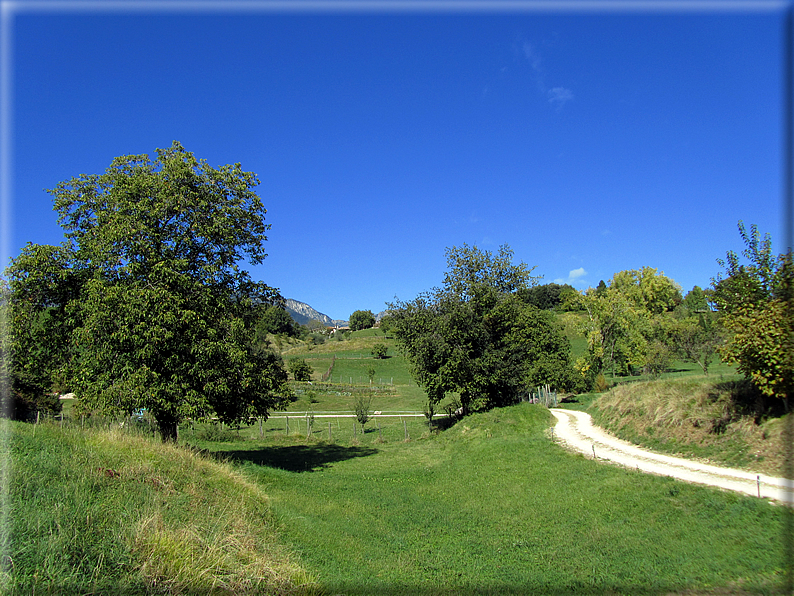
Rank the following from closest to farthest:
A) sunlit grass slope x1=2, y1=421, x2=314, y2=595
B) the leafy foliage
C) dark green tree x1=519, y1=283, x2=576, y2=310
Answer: sunlit grass slope x1=2, y1=421, x2=314, y2=595
the leafy foliage
dark green tree x1=519, y1=283, x2=576, y2=310

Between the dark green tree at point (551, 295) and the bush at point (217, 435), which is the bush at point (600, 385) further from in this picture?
the dark green tree at point (551, 295)

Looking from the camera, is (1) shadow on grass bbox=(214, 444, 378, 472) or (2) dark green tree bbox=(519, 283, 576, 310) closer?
(1) shadow on grass bbox=(214, 444, 378, 472)

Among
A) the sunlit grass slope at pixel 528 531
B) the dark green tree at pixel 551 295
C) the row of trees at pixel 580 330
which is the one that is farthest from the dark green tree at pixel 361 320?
the sunlit grass slope at pixel 528 531

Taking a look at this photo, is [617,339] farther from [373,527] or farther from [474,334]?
[373,527]

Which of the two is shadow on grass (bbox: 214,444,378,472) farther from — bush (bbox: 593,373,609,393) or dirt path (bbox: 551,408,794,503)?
bush (bbox: 593,373,609,393)

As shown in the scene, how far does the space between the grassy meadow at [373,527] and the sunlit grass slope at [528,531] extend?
A: 0.04m

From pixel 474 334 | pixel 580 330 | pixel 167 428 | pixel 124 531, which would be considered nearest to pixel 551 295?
pixel 580 330

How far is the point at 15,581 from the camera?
4770 millimetres

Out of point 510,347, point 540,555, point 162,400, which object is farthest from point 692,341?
point 162,400

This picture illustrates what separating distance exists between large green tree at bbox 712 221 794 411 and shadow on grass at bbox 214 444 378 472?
15450 mm

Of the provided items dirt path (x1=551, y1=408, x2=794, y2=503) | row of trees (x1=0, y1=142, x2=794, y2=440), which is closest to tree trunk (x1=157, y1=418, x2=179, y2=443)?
row of trees (x1=0, y1=142, x2=794, y2=440)

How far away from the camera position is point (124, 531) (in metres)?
6.09

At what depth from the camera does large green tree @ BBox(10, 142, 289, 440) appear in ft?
44.8

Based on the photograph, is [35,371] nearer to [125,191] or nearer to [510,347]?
[125,191]
